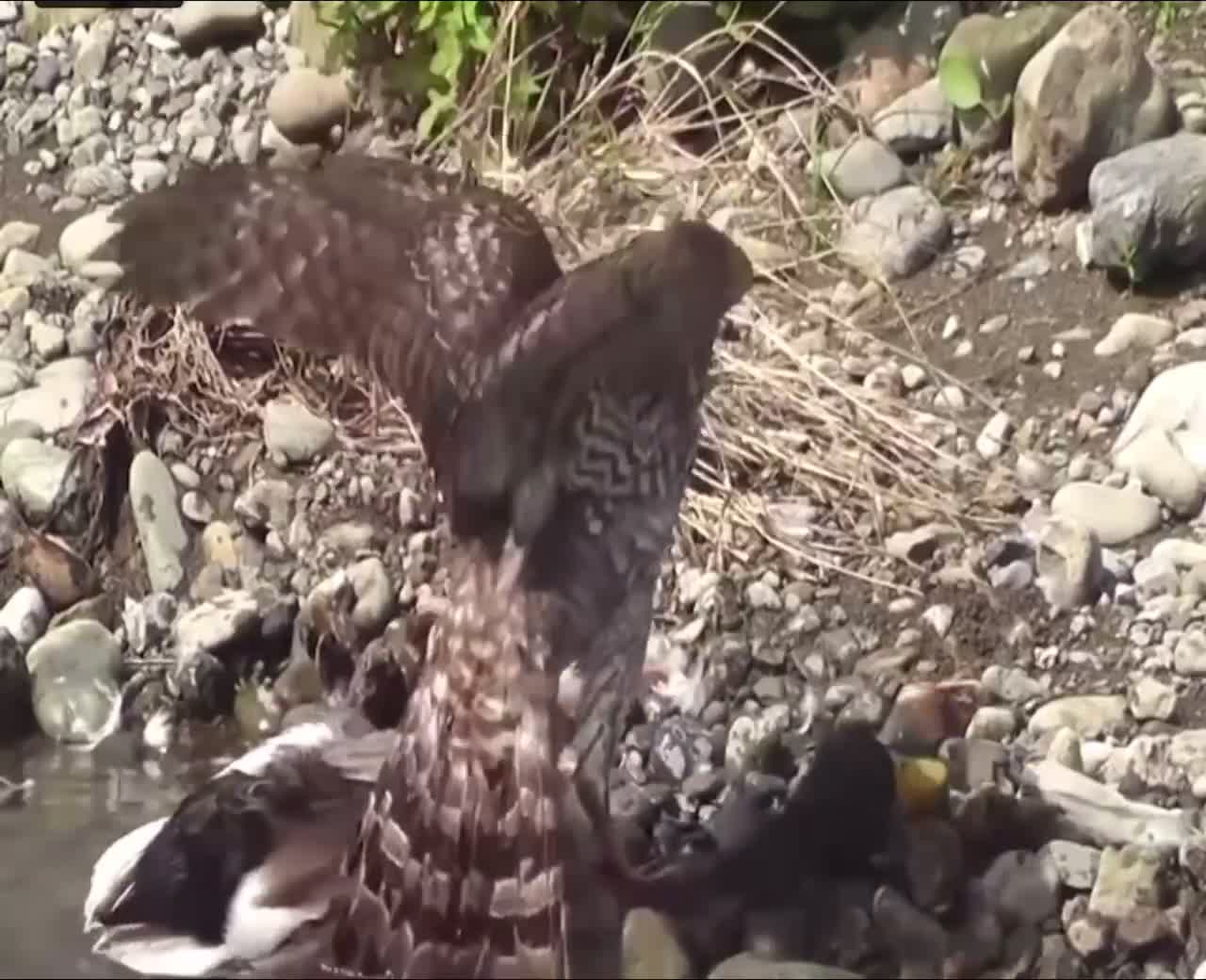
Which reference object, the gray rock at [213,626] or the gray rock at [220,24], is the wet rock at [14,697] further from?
the gray rock at [220,24]

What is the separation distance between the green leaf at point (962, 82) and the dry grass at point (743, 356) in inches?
6.1

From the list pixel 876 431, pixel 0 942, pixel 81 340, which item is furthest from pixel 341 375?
pixel 0 942

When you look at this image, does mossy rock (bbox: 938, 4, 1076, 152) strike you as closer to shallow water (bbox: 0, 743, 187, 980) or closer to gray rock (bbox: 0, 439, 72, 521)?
gray rock (bbox: 0, 439, 72, 521)

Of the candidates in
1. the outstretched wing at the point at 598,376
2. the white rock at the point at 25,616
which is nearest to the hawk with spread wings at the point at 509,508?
the outstretched wing at the point at 598,376

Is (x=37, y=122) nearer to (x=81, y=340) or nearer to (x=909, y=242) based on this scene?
(x=81, y=340)

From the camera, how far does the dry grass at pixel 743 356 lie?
2.36 metres

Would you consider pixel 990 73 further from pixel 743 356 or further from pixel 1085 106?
pixel 743 356

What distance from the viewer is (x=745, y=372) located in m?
2.51

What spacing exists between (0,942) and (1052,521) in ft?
3.62

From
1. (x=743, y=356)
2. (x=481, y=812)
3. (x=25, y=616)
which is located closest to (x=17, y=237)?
(x=25, y=616)

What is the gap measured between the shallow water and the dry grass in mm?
459

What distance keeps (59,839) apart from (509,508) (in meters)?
0.71

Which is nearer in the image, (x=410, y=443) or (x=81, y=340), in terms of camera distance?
(x=410, y=443)

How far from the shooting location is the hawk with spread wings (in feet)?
4.74
